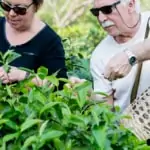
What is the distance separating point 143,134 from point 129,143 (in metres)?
0.56

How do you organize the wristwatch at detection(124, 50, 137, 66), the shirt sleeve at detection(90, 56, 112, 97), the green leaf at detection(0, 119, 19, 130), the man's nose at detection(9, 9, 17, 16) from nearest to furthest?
the green leaf at detection(0, 119, 19, 130) → the wristwatch at detection(124, 50, 137, 66) → the shirt sleeve at detection(90, 56, 112, 97) → the man's nose at detection(9, 9, 17, 16)

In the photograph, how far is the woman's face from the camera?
163 inches

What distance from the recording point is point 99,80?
3.89m

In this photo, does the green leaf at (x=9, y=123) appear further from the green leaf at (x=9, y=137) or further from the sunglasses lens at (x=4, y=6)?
the sunglasses lens at (x=4, y=6)

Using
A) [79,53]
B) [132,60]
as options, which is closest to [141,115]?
[132,60]

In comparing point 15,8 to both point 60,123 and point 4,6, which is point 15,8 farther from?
point 60,123

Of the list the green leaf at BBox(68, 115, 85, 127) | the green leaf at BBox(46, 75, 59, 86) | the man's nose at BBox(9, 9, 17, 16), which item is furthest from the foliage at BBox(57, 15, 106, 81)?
the green leaf at BBox(68, 115, 85, 127)

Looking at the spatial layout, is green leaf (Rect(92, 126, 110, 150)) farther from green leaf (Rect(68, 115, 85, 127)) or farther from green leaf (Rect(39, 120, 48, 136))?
green leaf (Rect(39, 120, 48, 136))

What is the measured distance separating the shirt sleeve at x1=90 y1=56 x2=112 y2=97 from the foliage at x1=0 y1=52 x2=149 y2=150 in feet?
3.80

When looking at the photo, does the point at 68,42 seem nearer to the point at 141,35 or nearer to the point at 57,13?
the point at 141,35

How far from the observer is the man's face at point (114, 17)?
386 centimetres

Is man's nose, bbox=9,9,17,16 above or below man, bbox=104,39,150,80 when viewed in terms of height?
above

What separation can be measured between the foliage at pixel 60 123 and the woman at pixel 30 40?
4.91 ft

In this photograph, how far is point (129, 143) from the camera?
99.4 inches
